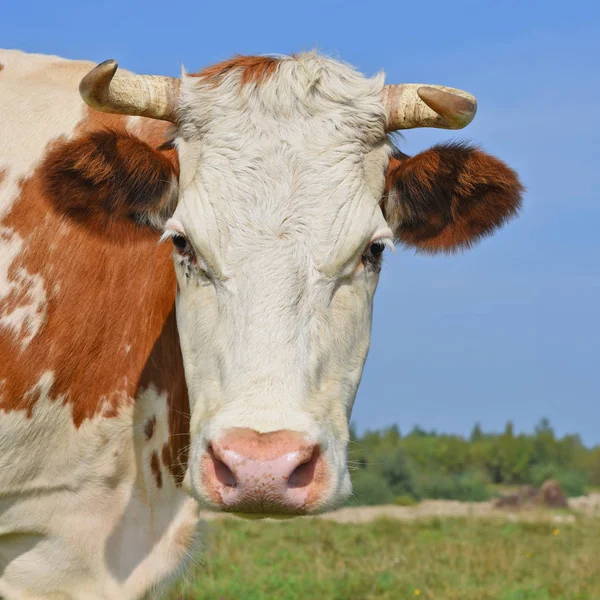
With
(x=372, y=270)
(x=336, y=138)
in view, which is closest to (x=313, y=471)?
(x=372, y=270)

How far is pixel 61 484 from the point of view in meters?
5.16

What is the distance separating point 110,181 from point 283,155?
1.07 meters

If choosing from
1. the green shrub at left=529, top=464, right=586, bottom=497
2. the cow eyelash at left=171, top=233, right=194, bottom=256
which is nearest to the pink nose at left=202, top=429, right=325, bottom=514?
the cow eyelash at left=171, top=233, right=194, bottom=256

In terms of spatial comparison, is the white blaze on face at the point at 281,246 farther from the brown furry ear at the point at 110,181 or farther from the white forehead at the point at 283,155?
the brown furry ear at the point at 110,181

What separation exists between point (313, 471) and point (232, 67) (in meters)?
2.08

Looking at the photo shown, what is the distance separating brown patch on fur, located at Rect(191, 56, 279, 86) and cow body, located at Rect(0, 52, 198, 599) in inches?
35.5

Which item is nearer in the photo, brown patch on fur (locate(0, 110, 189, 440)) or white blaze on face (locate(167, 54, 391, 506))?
white blaze on face (locate(167, 54, 391, 506))

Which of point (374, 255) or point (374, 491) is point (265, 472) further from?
point (374, 491)

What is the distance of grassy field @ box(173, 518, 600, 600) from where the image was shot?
8383 millimetres

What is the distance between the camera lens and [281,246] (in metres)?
4.02

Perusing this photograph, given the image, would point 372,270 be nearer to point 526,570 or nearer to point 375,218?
point 375,218

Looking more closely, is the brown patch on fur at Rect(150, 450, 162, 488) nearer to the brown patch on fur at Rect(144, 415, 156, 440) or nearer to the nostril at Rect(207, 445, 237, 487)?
the brown patch on fur at Rect(144, 415, 156, 440)

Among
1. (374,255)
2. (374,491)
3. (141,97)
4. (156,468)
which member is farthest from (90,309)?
(374,491)

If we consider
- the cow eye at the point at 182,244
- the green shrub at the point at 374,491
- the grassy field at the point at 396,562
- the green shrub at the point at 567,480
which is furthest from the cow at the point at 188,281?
the green shrub at the point at 567,480
